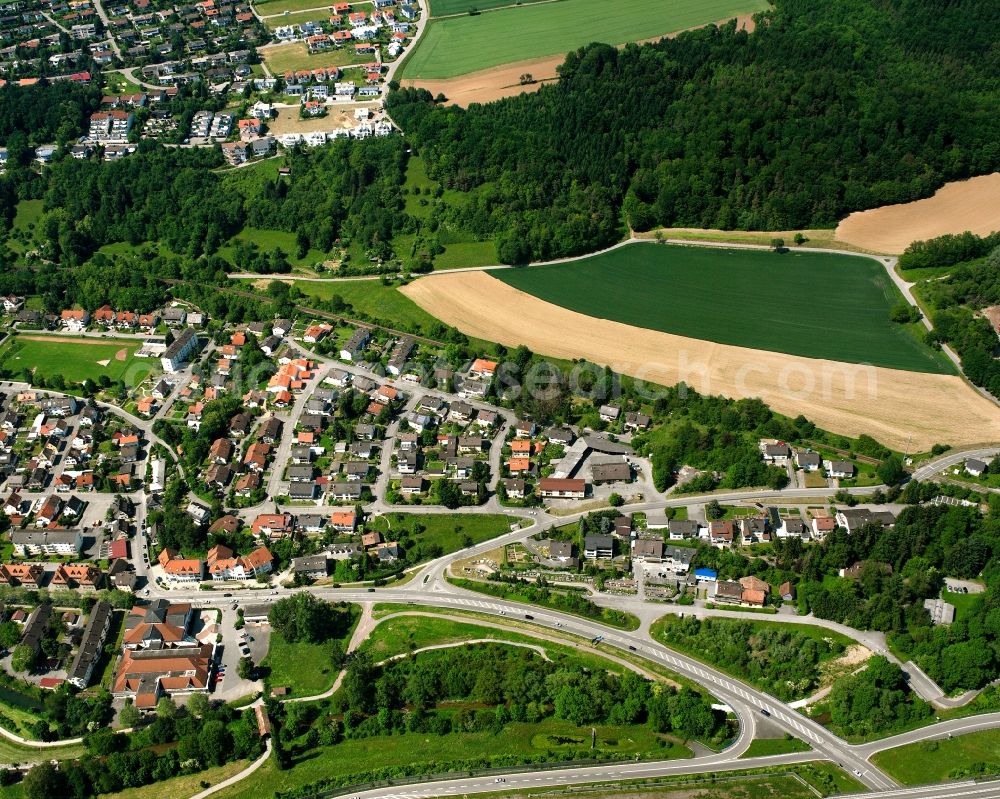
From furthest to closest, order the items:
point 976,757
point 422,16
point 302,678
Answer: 1. point 422,16
2. point 302,678
3. point 976,757

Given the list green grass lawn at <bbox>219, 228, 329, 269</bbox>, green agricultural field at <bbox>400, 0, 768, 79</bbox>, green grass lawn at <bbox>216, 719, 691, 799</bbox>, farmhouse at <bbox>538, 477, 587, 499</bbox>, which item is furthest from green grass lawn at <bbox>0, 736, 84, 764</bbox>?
green agricultural field at <bbox>400, 0, 768, 79</bbox>

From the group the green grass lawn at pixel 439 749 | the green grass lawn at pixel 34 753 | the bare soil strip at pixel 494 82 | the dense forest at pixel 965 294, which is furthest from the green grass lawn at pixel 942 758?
the bare soil strip at pixel 494 82

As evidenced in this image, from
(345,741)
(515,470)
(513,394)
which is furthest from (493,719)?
(513,394)

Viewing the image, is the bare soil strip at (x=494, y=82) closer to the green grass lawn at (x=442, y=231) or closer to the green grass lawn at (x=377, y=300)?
the green grass lawn at (x=442, y=231)

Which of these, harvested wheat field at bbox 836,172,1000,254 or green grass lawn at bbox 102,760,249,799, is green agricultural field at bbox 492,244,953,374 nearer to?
harvested wheat field at bbox 836,172,1000,254

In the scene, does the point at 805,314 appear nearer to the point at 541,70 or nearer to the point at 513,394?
the point at 513,394

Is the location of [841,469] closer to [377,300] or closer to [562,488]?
[562,488]
